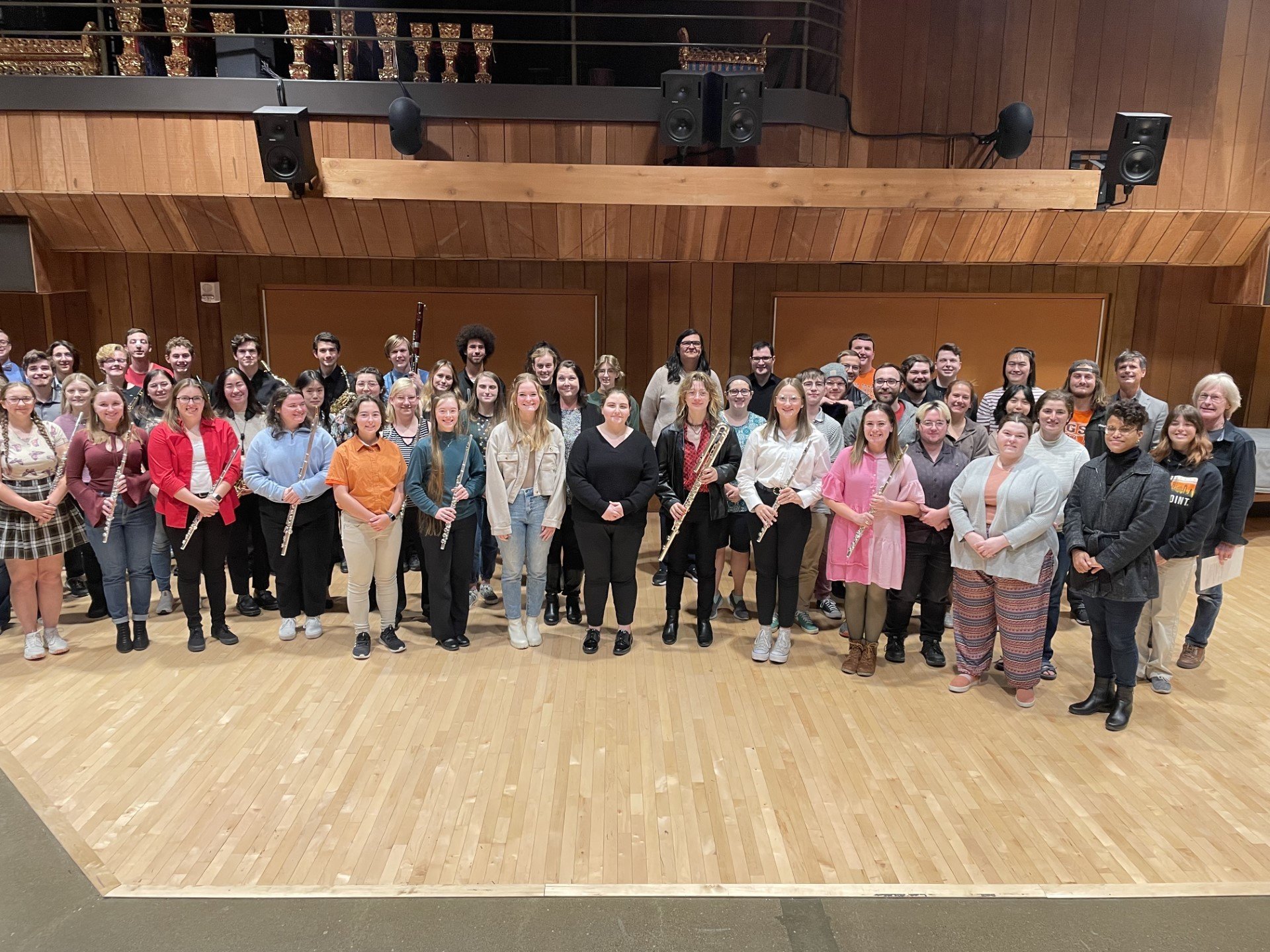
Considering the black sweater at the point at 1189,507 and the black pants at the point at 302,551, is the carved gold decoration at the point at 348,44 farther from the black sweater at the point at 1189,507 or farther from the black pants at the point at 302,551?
the black sweater at the point at 1189,507

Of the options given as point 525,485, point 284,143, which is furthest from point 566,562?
point 284,143

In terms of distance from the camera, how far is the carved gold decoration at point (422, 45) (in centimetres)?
618

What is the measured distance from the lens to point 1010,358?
16.6ft

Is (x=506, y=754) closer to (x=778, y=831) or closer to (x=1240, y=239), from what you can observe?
(x=778, y=831)

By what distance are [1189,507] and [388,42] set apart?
554 centimetres

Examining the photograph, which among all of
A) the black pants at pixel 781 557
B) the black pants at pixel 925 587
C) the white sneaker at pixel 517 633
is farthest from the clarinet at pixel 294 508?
the black pants at pixel 925 587

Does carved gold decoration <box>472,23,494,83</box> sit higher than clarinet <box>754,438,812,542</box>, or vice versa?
carved gold decoration <box>472,23,494,83</box>

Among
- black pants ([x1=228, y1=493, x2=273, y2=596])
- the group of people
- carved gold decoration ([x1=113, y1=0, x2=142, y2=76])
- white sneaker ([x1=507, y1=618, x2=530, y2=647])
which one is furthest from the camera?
carved gold decoration ([x1=113, y1=0, x2=142, y2=76])

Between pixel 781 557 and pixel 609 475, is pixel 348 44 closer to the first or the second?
pixel 609 475

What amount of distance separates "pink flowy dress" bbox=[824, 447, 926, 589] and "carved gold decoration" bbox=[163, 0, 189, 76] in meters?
5.03

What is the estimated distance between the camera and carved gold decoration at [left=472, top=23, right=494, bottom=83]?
6.20m

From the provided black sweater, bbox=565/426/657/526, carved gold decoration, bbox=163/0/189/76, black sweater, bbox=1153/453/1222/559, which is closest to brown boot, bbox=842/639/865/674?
black sweater, bbox=565/426/657/526

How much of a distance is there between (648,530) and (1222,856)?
4.34m

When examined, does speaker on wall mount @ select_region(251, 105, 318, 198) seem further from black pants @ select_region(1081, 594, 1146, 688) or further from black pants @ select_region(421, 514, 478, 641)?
black pants @ select_region(1081, 594, 1146, 688)
